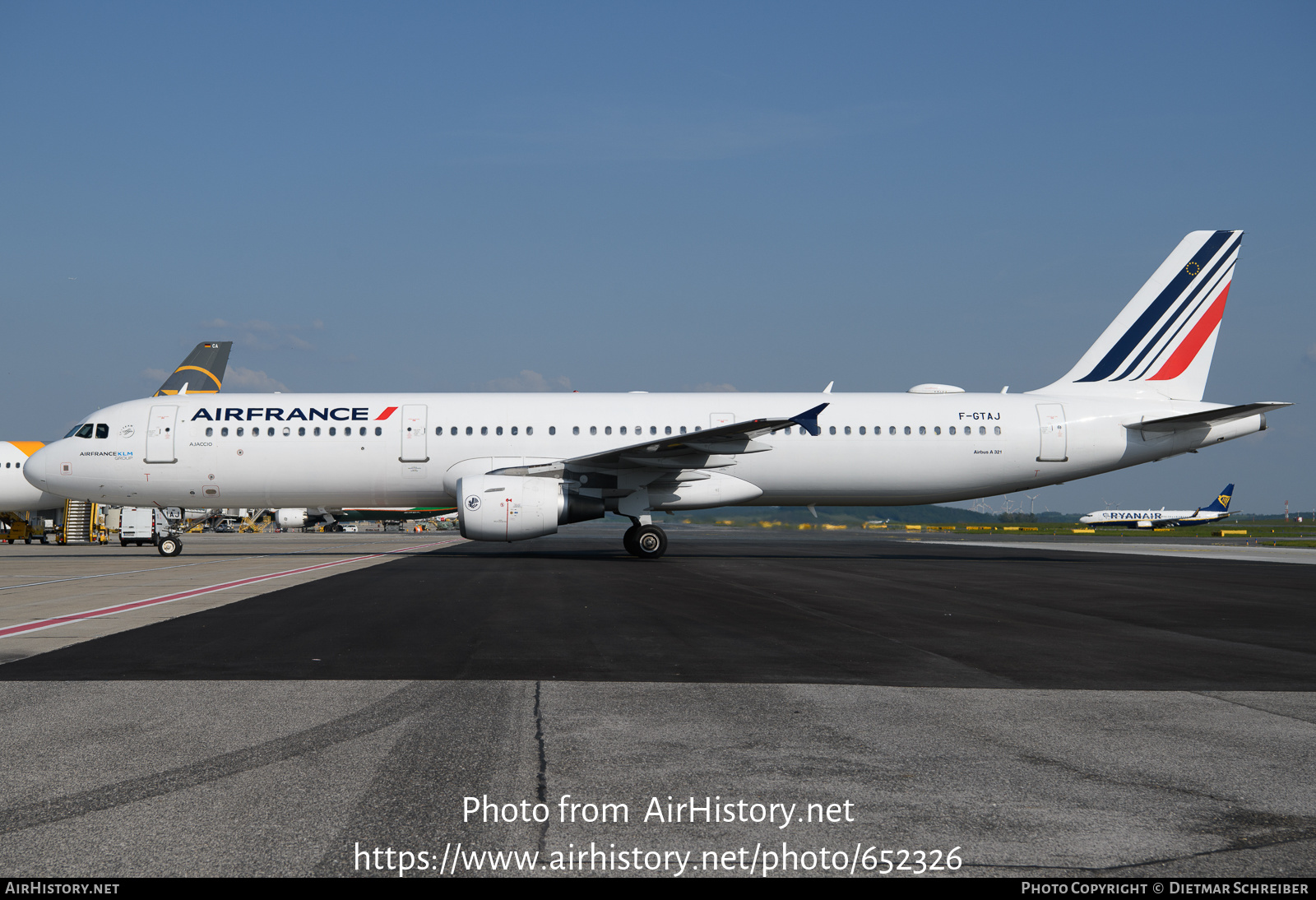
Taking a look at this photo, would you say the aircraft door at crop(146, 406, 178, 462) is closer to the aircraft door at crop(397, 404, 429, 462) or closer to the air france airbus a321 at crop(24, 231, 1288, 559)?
the air france airbus a321 at crop(24, 231, 1288, 559)

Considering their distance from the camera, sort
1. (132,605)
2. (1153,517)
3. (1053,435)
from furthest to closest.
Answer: (1153,517)
(1053,435)
(132,605)

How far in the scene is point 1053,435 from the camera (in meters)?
22.4

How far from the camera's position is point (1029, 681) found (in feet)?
21.2

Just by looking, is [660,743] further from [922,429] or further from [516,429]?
[922,429]

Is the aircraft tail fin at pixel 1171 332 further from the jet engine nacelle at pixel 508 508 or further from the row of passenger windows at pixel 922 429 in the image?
the jet engine nacelle at pixel 508 508

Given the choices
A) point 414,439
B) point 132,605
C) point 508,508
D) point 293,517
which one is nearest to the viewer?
point 132,605

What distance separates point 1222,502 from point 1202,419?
74766 mm

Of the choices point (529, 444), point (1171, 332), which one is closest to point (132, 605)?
point (529, 444)

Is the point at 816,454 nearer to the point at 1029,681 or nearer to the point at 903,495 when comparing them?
the point at 903,495

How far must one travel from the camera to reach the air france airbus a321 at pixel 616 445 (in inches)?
857

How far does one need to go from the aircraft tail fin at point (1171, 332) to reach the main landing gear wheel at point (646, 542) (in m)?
11.3

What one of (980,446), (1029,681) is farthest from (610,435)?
(1029,681)

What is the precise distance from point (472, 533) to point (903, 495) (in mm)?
11190

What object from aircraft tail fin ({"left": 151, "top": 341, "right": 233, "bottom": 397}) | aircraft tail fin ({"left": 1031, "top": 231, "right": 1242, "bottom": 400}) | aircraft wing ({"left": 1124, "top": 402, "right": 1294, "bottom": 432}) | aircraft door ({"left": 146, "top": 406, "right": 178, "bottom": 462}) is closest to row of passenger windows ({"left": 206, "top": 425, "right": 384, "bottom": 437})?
aircraft door ({"left": 146, "top": 406, "right": 178, "bottom": 462})
